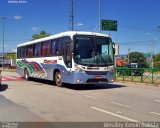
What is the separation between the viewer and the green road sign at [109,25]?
3547cm

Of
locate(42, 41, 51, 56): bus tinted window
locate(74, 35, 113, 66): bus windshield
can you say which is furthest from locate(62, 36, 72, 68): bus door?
locate(42, 41, 51, 56): bus tinted window

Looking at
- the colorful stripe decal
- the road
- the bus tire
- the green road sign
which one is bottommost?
the road

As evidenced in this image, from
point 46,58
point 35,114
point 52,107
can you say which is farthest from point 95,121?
point 46,58

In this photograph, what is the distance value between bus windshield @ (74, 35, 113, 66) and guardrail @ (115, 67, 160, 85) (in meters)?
6.00

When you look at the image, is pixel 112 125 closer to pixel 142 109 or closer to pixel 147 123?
pixel 147 123

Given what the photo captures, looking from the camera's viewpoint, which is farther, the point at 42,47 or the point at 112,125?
the point at 42,47

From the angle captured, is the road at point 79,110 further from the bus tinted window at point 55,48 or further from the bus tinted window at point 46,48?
the bus tinted window at point 46,48

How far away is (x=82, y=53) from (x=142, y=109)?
293 inches

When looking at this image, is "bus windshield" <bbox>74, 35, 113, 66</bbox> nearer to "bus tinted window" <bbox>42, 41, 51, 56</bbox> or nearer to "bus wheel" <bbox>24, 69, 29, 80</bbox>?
"bus tinted window" <bbox>42, 41, 51, 56</bbox>

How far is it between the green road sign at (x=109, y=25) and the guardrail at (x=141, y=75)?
8384 mm

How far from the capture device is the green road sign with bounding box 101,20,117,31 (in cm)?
3547

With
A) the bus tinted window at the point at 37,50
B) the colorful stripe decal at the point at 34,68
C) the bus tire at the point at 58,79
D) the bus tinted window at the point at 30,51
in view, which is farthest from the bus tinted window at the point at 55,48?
the bus tinted window at the point at 30,51

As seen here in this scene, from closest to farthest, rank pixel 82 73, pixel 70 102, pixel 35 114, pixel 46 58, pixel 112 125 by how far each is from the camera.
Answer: pixel 112 125
pixel 35 114
pixel 70 102
pixel 82 73
pixel 46 58

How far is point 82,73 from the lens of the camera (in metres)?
18.3
